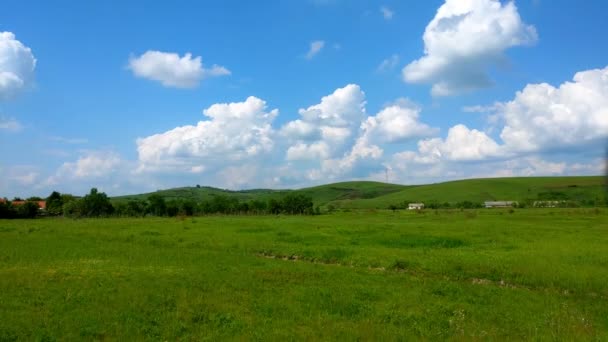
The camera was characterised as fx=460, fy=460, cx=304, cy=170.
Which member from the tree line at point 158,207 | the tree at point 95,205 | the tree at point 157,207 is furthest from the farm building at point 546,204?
the tree at point 95,205

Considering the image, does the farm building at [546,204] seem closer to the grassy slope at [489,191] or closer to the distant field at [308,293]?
the grassy slope at [489,191]

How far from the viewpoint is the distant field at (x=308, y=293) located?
12992 mm

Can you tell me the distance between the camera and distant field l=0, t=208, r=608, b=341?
1299 centimetres

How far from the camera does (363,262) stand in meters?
26.7

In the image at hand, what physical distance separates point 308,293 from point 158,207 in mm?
129194

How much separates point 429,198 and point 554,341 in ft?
569

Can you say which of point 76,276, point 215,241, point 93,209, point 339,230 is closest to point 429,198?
point 93,209

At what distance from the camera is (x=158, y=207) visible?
456 ft

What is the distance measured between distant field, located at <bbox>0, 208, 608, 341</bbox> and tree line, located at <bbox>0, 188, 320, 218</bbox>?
103 metres

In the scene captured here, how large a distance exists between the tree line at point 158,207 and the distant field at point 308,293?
4042 inches

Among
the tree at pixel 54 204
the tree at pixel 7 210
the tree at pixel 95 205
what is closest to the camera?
the tree at pixel 7 210

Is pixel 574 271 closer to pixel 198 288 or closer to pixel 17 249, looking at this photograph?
pixel 198 288

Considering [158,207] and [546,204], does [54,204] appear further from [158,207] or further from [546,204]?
[546,204]

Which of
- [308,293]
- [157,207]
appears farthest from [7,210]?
[308,293]
